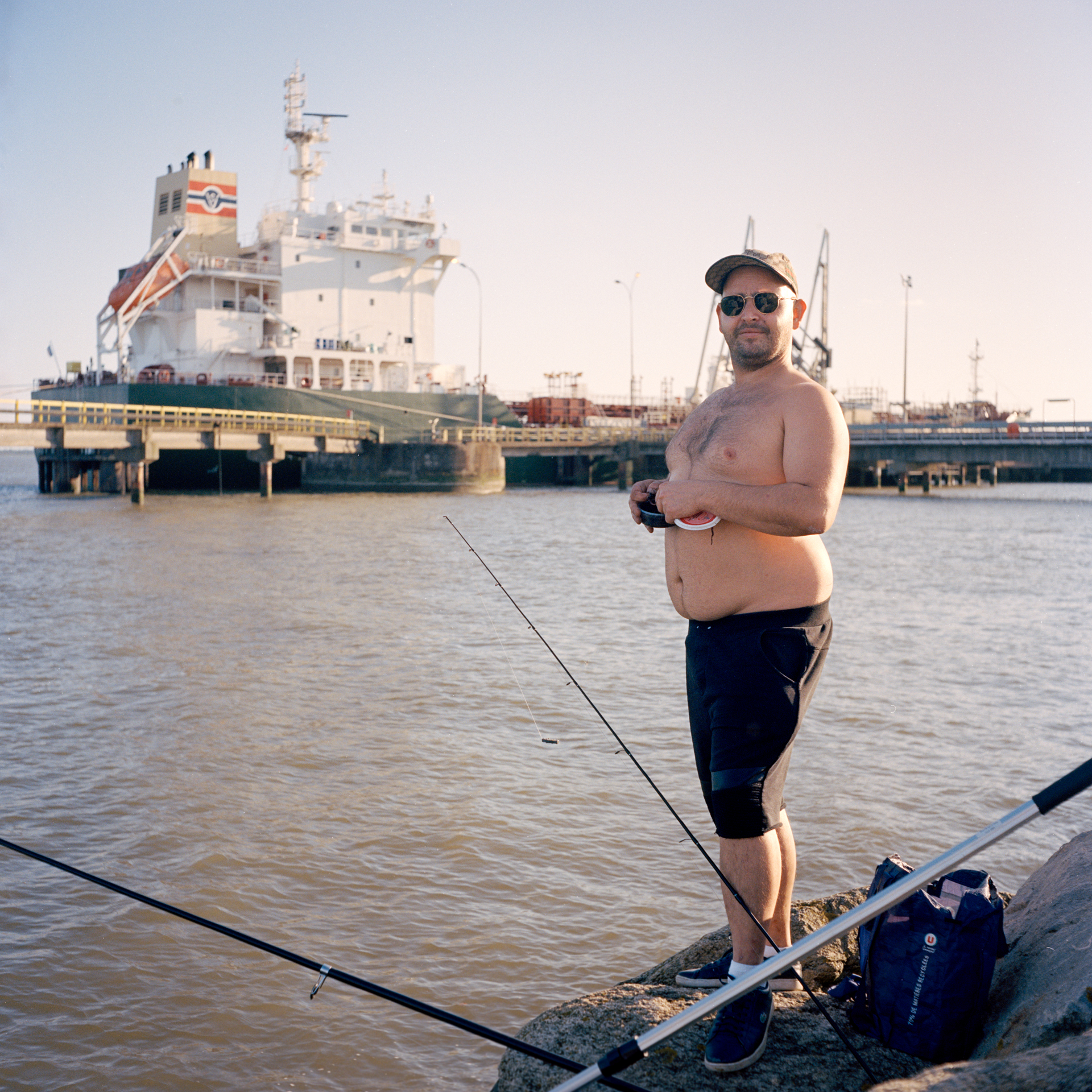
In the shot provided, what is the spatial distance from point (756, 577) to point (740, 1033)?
3.17 ft

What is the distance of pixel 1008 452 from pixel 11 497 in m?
35.8

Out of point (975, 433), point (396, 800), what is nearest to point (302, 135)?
point (975, 433)

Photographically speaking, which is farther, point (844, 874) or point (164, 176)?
point (164, 176)

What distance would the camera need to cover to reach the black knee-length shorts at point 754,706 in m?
2.33

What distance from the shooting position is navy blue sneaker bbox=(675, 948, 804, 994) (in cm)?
250

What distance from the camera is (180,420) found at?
107 ft

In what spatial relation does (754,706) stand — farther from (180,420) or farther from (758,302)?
(180,420)

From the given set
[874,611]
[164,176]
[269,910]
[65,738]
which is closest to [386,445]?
[164,176]

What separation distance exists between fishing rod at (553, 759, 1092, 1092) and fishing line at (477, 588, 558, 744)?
14.1 feet

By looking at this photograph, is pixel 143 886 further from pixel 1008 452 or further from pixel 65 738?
pixel 1008 452

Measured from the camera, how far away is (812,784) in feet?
17.1

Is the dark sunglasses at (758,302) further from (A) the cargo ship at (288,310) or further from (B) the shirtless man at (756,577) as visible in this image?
(A) the cargo ship at (288,310)

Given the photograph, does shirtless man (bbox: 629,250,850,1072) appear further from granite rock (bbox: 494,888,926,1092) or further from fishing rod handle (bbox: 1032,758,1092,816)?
fishing rod handle (bbox: 1032,758,1092,816)

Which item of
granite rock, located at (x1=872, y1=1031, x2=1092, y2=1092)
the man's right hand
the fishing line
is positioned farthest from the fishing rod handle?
the fishing line
